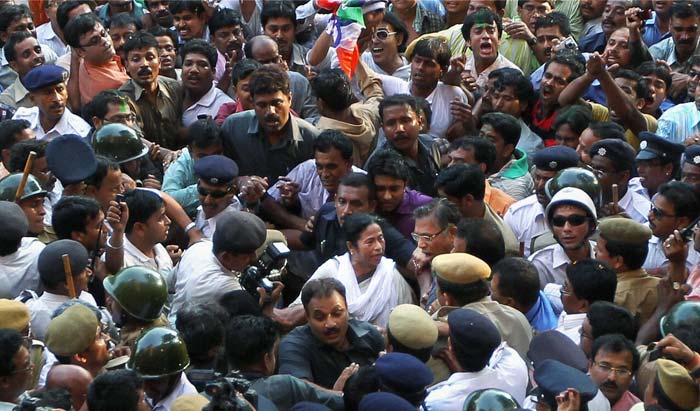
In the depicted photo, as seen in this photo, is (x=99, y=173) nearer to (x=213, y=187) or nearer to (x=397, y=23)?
(x=213, y=187)

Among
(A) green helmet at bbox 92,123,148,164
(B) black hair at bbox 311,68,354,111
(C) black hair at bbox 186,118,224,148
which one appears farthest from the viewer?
(B) black hair at bbox 311,68,354,111

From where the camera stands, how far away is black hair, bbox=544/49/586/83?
10.2 meters

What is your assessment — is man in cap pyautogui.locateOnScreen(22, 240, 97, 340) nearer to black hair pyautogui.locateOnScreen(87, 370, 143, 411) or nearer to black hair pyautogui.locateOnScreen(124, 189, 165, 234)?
black hair pyautogui.locateOnScreen(124, 189, 165, 234)

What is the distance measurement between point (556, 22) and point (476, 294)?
4273mm

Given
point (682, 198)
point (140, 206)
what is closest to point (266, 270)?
point (140, 206)

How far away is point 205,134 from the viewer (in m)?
9.22

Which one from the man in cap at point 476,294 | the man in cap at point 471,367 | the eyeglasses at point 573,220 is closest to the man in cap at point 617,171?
the eyeglasses at point 573,220

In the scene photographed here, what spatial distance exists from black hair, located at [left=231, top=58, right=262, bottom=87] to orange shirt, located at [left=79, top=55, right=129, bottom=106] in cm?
80

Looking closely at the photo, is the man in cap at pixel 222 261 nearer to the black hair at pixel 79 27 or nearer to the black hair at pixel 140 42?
the black hair at pixel 140 42

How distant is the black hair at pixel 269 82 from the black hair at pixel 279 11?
5.31 ft

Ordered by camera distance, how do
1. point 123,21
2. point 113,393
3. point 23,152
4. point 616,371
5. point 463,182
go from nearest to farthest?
point 113,393 → point 616,371 → point 463,182 → point 23,152 → point 123,21

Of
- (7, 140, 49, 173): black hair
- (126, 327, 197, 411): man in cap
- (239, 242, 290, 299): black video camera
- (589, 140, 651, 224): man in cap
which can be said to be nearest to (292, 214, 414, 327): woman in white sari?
(239, 242, 290, 299): black video camera

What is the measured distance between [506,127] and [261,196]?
1.54m

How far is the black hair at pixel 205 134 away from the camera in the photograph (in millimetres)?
A: 9211
